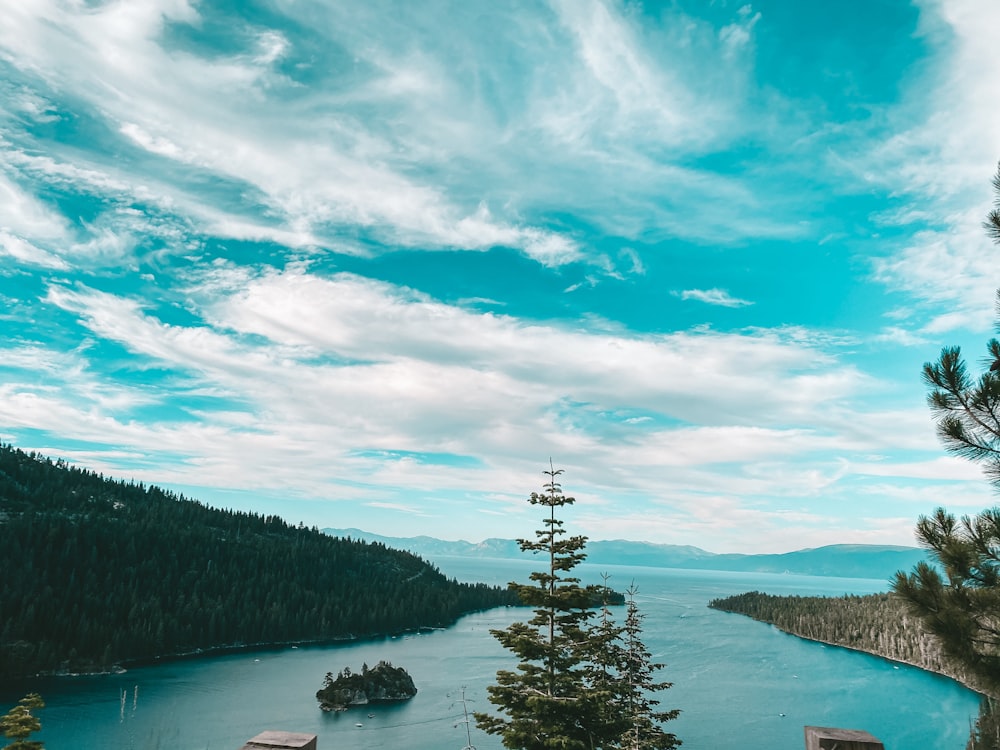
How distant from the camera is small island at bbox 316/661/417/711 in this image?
108 metres

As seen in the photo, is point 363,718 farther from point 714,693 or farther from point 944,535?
point 944,535

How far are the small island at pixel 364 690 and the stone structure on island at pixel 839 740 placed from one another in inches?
4778

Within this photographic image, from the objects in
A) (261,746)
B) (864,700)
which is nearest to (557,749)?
(261,746)

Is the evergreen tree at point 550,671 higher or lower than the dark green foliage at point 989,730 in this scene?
higher

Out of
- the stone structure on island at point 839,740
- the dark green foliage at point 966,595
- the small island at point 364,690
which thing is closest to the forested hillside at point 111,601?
the small island at point 364,690

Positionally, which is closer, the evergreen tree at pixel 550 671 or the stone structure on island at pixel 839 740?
the stone structure on island at pixel 839 740

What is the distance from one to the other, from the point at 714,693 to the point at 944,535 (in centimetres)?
12892

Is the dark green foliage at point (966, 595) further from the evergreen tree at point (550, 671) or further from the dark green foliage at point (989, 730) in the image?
the dark green foliage at point (989, 730)

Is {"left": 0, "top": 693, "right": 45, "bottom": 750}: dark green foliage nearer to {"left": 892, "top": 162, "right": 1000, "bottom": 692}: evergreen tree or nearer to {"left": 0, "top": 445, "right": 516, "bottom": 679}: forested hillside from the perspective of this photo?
{"left": 892, "top": 162, "right": 1000, "bottom": 692}: evergreen tree

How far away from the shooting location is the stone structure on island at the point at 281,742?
13.8ft

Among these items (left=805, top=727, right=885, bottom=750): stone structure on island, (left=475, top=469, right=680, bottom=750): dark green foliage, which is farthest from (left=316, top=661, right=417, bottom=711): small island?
(left=805, top=727, right=885, bottom=750): stone structure on island

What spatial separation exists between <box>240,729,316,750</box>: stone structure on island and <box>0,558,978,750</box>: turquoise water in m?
66.3

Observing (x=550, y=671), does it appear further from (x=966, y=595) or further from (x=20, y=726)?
(x=20, y=726)

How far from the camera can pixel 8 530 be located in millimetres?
167375
